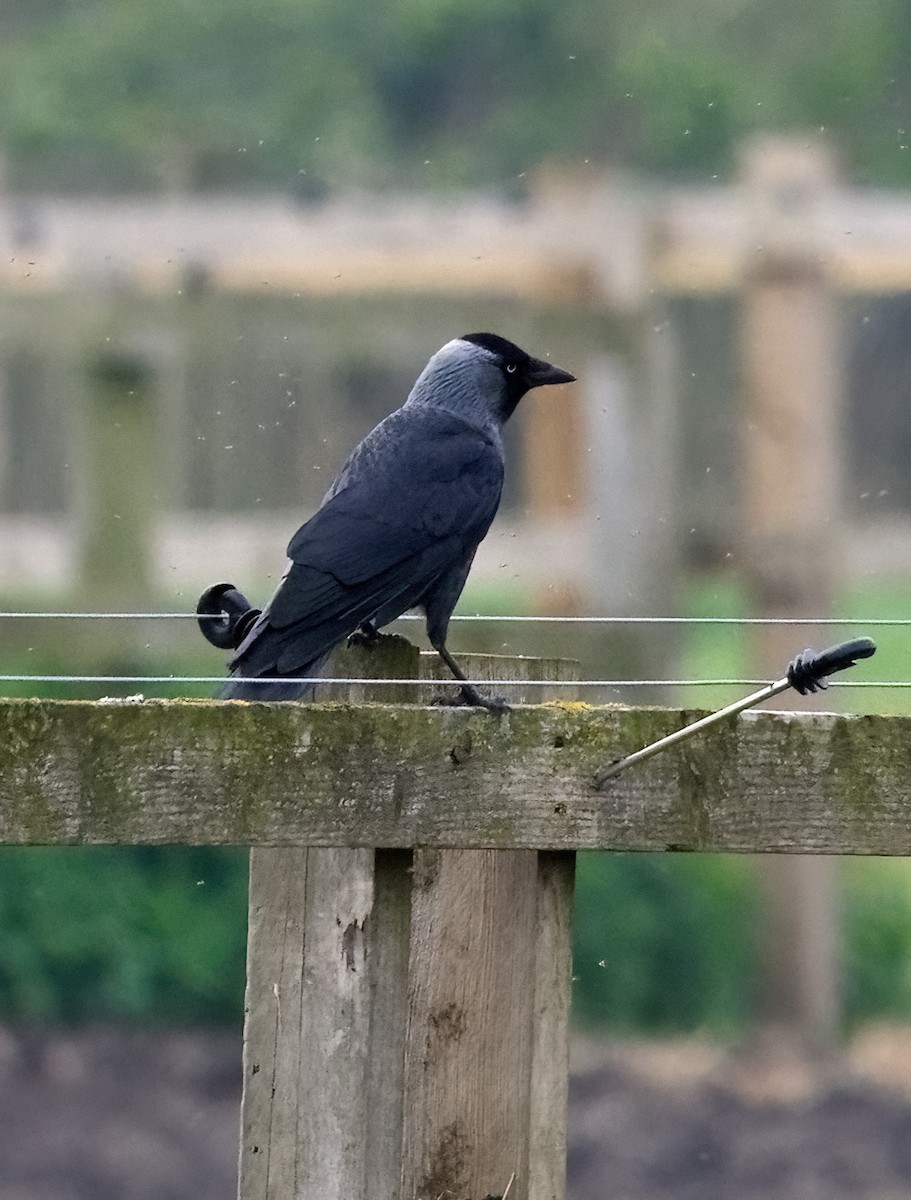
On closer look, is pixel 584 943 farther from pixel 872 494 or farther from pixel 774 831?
pixel 774 831

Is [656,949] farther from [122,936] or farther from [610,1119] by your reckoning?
[122,936]

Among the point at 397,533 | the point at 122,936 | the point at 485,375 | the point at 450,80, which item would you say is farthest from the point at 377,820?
the point at 450,80

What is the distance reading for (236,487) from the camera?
5.24 metres

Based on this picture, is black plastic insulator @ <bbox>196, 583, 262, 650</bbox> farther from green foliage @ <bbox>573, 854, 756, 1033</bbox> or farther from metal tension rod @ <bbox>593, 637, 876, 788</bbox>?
green foliage @ <bbox>573, 854, 756, 1033</bbox>

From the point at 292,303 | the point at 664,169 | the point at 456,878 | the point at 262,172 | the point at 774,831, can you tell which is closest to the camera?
the point at 774,831

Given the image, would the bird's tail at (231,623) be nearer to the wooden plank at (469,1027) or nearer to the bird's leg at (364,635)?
the bird's leg at (364,635)

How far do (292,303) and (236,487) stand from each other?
527mm

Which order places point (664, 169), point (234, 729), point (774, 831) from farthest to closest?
point (664, 169)
point (774, 831)
point (234, 729)

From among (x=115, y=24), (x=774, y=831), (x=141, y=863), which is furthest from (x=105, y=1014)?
(x=115, y=24)

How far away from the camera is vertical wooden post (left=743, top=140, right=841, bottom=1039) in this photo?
5320 millimetres

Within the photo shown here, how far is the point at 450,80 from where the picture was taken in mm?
11242

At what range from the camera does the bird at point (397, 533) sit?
2658 mm

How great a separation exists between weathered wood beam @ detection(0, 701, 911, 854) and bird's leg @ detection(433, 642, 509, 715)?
0.03 m

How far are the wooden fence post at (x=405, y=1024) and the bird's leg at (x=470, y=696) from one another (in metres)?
0.07
